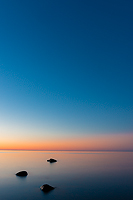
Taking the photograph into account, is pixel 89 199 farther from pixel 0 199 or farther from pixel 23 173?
pixel 23 173

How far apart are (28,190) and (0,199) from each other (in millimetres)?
6490

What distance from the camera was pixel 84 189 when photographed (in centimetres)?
3117

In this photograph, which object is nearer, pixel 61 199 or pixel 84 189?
pixel 61 199

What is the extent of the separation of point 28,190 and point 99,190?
14659 mm

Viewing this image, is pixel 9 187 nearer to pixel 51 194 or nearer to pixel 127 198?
pixel 51 194

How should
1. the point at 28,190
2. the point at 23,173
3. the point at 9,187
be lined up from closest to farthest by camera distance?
the point at 28,190 < the point at 9,187 < the point at 23,173

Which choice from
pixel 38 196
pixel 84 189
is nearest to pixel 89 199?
pixel 84 189

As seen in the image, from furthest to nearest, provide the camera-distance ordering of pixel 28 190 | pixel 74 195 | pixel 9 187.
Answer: pixel 9 187, pixel 28 190, pixel 74 195

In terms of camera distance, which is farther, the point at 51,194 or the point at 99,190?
the point at 99,190

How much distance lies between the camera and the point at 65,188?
31453mm

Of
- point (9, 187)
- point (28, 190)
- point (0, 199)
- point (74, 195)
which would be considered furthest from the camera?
point (9, 187)

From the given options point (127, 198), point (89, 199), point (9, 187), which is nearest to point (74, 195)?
point (89, 199)

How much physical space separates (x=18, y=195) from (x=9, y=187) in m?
5.81

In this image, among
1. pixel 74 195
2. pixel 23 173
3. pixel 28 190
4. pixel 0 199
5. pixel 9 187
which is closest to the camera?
pixel 0 199
